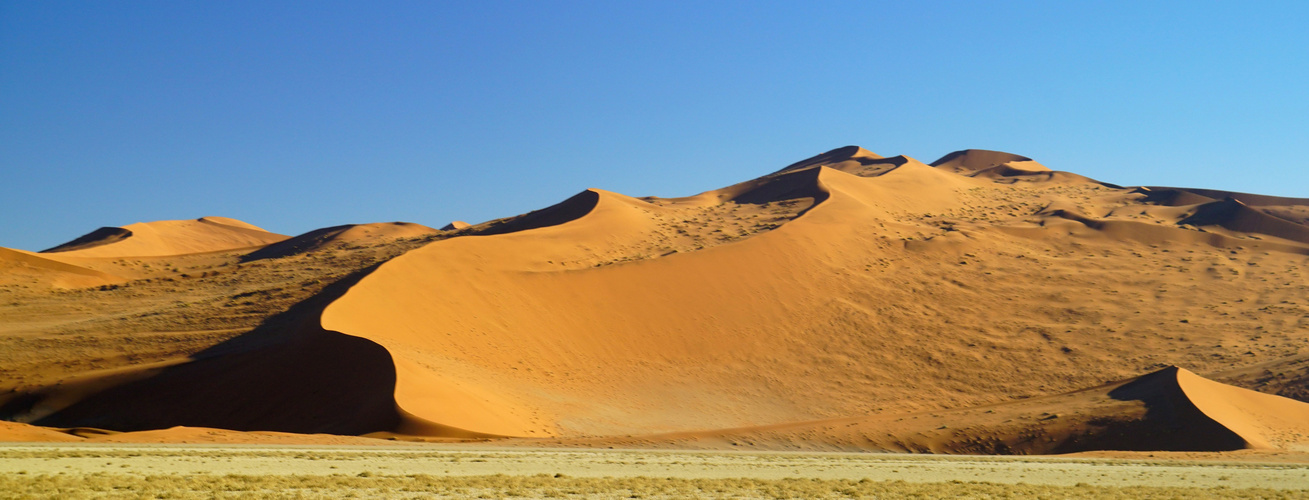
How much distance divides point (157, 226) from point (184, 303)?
46506 mm

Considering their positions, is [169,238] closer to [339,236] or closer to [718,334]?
[339,236]

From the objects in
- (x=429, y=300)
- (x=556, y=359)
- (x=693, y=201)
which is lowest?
(x=556, y=359)

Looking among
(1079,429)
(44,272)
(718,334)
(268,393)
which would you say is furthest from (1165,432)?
(44,272)

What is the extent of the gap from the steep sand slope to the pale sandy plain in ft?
0.29

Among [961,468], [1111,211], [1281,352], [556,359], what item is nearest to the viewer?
[961,468]

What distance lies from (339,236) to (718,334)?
36.1 meters

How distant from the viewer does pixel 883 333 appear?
32594 millimetres

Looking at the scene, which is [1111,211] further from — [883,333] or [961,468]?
[961,468]

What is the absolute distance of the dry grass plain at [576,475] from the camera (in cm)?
1241

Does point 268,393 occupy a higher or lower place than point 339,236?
lower

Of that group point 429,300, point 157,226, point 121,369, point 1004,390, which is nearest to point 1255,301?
point 1004,390

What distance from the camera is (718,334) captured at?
3109 cm

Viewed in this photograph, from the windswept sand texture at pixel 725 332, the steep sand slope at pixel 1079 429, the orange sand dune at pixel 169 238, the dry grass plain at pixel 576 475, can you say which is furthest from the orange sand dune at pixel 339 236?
the dry grass plain at pixel 576 475

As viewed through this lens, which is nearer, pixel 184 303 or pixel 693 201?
pixel 184 303
